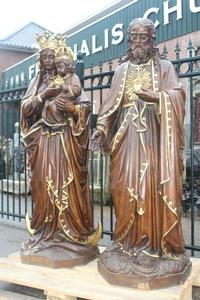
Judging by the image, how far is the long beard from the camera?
3113mm

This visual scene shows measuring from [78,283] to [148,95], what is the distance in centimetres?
145

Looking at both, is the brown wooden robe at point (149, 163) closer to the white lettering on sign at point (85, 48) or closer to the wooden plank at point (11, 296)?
the wooden plank at point (11, 296)

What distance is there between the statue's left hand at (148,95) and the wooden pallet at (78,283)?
4.34 ft

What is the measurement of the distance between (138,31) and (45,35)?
85cm

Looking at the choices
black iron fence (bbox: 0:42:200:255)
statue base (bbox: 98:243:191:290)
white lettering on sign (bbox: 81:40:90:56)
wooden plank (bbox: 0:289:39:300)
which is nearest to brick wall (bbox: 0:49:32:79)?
white lettering on sign (bbox: 81:40:90:56)

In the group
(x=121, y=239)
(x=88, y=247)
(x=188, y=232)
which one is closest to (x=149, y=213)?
(x=121, y=239)

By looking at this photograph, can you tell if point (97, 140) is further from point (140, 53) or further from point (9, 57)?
point (9, 57)

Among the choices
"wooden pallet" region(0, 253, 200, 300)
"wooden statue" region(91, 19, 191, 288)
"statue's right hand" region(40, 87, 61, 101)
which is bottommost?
"wooden pallet" region(0, 253, 200, 300)

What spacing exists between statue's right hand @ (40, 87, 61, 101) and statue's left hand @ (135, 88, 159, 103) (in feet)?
2.54

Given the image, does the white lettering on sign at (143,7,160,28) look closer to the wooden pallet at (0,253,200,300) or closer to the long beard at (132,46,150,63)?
the long beard at (132,46,150,63)

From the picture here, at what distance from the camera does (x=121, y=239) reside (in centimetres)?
314

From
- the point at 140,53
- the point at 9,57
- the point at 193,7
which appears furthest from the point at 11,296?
the point at 9,57

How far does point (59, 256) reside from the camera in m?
3.43

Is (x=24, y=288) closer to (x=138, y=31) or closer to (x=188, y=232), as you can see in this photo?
(x=138, y=31)
